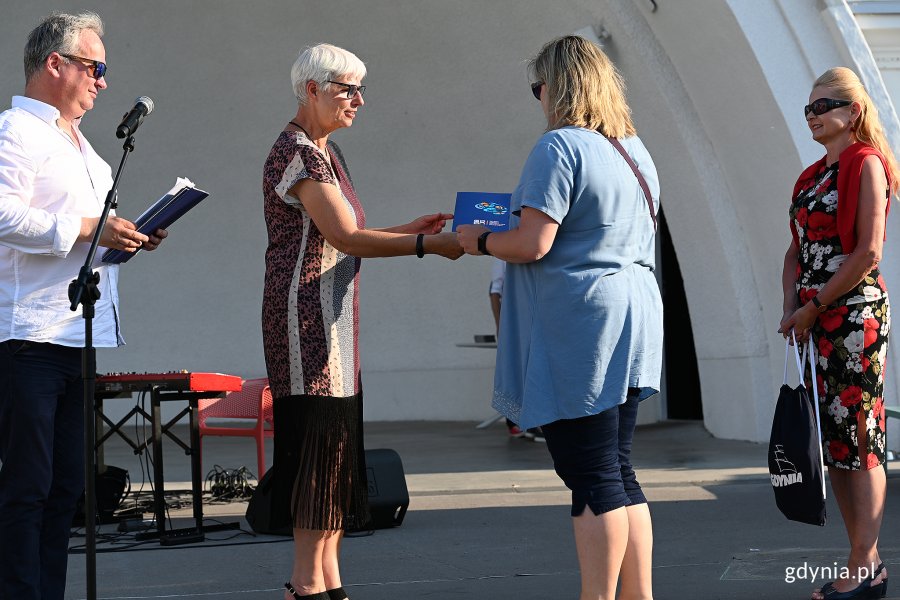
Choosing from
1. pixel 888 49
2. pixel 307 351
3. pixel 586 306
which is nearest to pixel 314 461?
pixel 307 351

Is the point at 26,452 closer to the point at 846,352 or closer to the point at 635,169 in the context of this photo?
the point at 635,169

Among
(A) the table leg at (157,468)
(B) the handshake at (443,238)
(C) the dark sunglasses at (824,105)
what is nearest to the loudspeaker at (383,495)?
(A) the table leg at (157,468)

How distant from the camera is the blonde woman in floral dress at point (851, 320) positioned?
4.00 metres

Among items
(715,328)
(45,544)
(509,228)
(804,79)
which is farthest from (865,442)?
(715,328)

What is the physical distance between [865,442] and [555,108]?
5.47 feet

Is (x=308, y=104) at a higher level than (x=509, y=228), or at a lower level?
higher

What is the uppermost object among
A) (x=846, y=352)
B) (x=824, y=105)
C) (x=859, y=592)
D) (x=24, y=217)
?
(x=824, y=105)

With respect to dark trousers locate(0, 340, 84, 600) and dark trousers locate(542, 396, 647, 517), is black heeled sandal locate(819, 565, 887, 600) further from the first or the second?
dark trousers locate(0, 340, 84, 600)

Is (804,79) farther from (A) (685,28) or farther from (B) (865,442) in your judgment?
(B) (865,442)

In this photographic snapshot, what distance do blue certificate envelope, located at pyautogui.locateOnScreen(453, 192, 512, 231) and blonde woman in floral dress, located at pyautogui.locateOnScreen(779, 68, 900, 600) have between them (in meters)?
1.23

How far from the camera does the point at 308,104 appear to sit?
3697 millimetres

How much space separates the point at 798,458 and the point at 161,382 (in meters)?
2.98

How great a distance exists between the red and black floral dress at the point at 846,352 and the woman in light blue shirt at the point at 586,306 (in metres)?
0.99

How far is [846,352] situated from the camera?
159 inches
